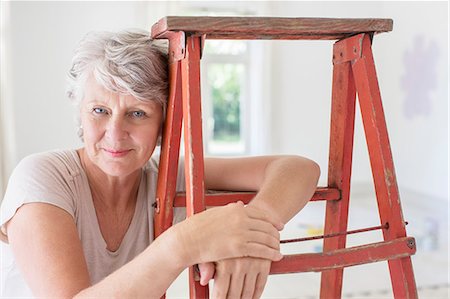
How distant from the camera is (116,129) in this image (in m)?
1.23

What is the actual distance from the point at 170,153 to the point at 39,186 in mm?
297

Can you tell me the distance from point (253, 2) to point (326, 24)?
483 centimetres

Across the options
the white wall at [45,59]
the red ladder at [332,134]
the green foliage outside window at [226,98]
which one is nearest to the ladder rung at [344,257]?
the red ladder at [332,134]

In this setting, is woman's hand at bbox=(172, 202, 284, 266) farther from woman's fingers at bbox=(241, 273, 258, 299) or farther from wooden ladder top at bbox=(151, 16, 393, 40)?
wooden ladder top at bbox=(151, 16, 393, 40)

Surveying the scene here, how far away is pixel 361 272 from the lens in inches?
119

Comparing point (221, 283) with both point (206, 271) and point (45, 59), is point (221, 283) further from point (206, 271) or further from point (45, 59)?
point (45, 59)

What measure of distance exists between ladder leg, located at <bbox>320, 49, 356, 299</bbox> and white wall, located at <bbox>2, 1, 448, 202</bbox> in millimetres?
4032

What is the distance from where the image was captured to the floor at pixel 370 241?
2652 mm

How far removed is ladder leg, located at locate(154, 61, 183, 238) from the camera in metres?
1.18

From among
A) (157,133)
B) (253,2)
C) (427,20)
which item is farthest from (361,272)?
(253,2)

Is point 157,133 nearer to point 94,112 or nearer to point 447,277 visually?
point 94,112

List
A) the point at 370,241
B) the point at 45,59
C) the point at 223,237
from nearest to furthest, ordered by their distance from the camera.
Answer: the point at 223,237, the point at 370,241, the point at 45,59

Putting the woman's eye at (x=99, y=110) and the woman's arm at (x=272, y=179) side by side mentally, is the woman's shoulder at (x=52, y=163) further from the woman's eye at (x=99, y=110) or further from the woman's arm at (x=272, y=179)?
the woman's arm at (x=272, y=179)

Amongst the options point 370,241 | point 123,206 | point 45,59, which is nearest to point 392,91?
point 370,241
